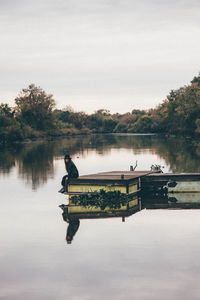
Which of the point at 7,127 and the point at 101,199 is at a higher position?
the point at 7,127

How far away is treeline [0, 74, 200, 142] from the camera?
98125mm

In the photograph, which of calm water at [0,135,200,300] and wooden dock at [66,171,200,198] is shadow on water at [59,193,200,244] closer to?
calm water at [0,135,200,300]

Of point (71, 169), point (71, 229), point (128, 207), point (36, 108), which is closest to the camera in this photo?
point (71, 229)

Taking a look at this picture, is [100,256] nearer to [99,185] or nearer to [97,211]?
[97,211]

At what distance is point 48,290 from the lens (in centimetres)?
1150

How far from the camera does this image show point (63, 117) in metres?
192

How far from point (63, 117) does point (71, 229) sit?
573 feet

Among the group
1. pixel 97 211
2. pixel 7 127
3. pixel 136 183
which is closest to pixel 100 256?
pixel 97 211

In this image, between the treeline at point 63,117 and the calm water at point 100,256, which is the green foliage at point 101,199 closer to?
the calm water at point 100,256

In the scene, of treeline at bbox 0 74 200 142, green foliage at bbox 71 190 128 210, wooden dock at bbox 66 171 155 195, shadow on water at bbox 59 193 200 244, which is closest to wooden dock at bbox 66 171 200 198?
wooden dock at bbox 66 171 155 195

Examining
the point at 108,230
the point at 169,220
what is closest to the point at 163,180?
the point at 169,220

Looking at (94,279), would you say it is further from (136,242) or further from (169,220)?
(169,220)

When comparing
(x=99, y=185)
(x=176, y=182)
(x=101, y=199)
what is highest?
(x=99, y=185)

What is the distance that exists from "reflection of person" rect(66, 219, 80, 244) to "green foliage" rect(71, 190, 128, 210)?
3.78 meters
